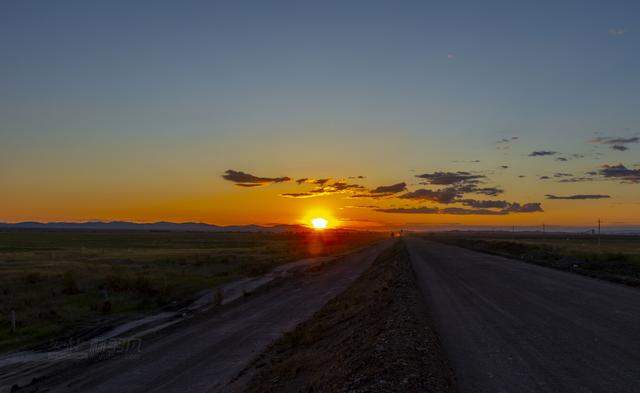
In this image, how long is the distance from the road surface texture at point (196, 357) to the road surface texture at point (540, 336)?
7.05 metres

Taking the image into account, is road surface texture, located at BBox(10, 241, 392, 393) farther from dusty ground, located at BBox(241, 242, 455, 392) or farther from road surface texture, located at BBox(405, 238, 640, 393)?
road surface texture, located at BBox(405, 238, 640, 393)

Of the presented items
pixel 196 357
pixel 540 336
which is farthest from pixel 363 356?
pixel 196 357

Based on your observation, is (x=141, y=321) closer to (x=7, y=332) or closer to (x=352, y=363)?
(x=7, y=332)

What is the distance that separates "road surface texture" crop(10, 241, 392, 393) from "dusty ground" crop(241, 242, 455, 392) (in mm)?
1588

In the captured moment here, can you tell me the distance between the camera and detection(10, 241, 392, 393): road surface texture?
16047 millimetres

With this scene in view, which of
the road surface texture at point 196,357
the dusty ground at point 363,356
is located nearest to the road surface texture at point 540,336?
the dusty ground at point 363,356

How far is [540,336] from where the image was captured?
539 inches

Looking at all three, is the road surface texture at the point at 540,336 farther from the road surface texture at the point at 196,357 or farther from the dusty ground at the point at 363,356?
the road surface texture at the point at 196,357

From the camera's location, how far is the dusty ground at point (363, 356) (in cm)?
907

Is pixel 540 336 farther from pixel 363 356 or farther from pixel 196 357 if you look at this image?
pixel 196 357

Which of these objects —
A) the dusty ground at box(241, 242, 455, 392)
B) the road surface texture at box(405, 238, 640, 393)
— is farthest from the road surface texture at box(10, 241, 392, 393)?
the road surface texture at box(405, 238, 640, 393)

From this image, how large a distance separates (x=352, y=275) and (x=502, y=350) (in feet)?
118

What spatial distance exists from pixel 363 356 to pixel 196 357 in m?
9.73

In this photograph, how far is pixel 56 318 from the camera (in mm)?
29328
